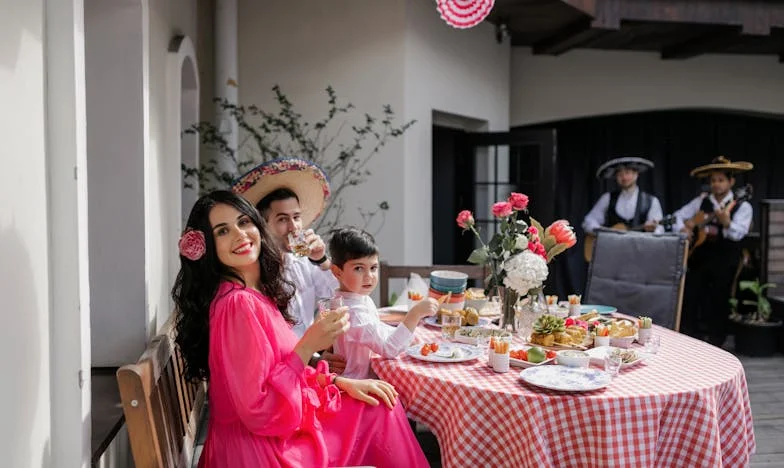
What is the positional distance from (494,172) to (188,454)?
16.8 feet

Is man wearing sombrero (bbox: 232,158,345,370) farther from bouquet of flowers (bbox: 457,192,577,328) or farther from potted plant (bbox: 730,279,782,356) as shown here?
potted plant (bbox: 730,279,782,356)

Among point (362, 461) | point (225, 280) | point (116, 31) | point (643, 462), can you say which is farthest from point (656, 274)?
point (116, 31)

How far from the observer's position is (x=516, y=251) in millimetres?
2695

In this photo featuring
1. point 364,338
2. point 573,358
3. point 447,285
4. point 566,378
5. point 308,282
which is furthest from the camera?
point 308,282

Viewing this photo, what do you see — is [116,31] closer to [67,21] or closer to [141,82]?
[141,82]

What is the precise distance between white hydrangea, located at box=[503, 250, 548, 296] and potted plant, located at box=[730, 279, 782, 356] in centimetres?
405

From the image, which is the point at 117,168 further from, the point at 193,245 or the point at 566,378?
the point at 566,378

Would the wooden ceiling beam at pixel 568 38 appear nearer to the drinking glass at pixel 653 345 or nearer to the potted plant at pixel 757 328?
the potted plant at pixel 757 328

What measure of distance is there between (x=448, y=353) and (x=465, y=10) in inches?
68.2

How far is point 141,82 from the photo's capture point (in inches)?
102

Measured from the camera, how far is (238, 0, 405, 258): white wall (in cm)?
542

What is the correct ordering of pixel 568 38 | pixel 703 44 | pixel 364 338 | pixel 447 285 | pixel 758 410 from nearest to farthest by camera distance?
pixel 364 338 → pixel 447 285 → pixel 758 410 → pixel 568 38 → pixel 703 44

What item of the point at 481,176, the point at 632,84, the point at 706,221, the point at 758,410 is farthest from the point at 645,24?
the point at 758,410

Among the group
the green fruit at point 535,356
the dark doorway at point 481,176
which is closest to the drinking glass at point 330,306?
the green fruit at point 535,356
